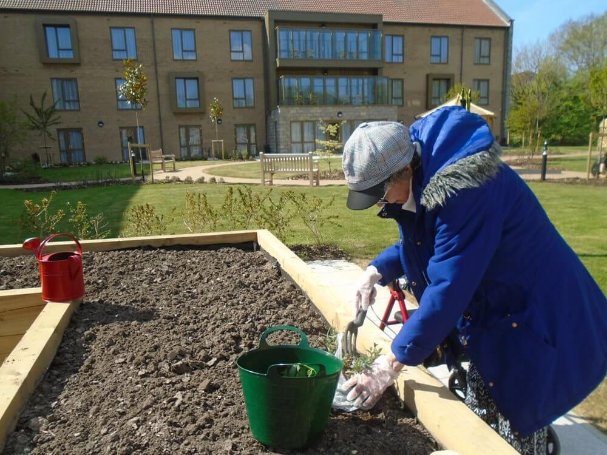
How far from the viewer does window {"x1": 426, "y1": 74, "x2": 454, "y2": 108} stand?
109 ft

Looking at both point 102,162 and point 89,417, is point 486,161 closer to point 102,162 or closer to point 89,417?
point 89,417

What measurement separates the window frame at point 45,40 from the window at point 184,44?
524cm

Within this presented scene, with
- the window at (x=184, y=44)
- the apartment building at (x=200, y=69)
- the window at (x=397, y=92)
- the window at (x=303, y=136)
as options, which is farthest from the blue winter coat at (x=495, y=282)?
the window at (x=397, y=92)

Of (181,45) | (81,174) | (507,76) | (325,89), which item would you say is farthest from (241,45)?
(507,76)

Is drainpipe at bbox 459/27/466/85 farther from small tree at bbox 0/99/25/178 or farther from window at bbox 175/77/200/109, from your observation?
small tree at bbox 0/99/25/178

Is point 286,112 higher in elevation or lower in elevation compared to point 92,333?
higher

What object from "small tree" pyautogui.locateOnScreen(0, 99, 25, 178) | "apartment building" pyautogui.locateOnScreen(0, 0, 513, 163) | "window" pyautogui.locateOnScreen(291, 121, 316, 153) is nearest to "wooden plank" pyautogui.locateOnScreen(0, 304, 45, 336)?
A: "small tree" pyautogui.locateOnScreen(0, 99, 25, 178)

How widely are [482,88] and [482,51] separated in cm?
248

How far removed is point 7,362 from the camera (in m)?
2.08

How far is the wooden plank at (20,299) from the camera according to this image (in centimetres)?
304

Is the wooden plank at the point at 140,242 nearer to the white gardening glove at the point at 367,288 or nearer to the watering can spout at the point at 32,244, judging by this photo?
the watering can spout at the point at 32,244

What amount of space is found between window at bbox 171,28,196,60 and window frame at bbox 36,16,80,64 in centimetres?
524

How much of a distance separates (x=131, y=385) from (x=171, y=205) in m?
8.50

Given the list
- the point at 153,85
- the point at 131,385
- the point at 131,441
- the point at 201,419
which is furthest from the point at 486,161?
the point at 153,85
